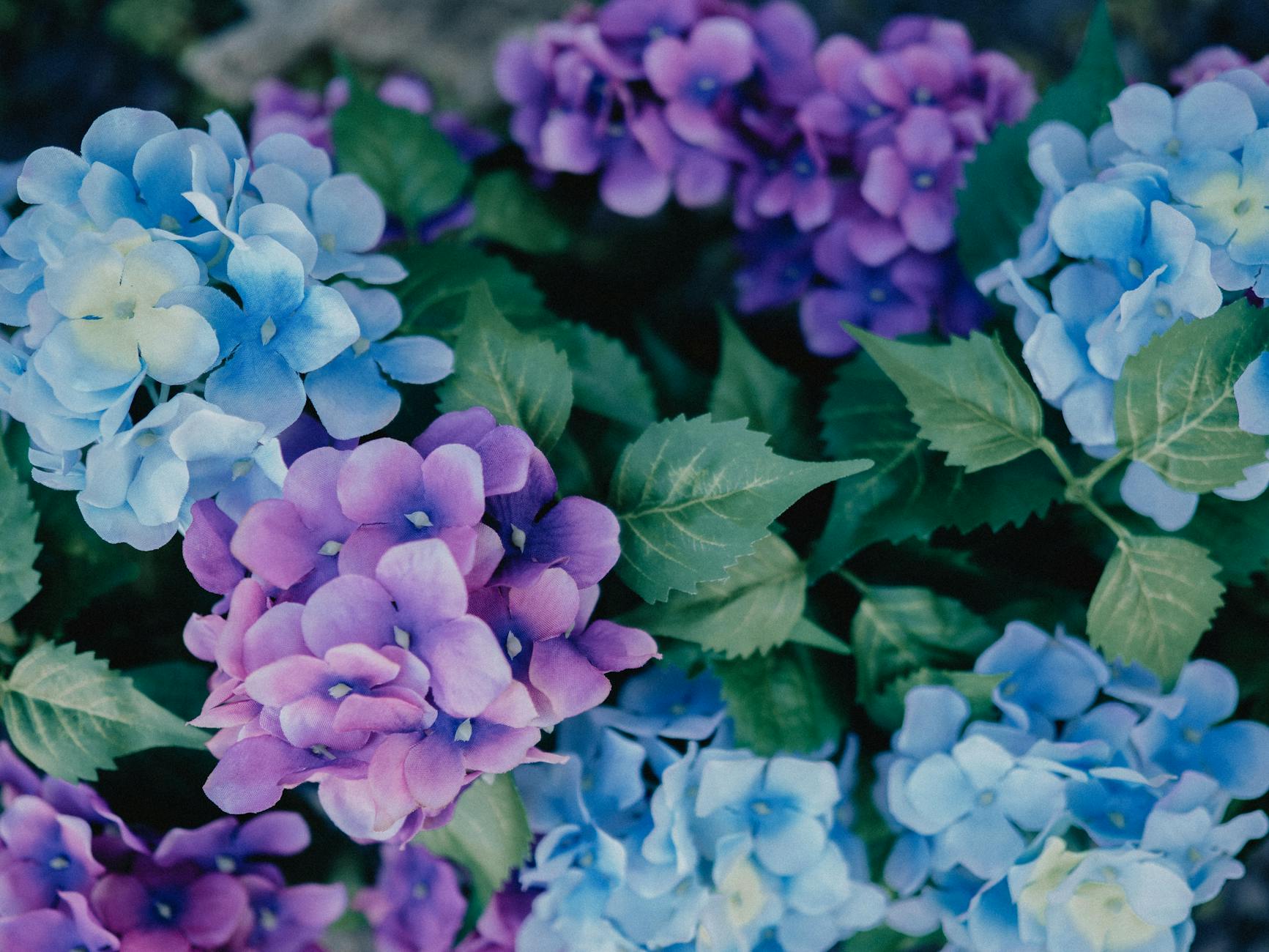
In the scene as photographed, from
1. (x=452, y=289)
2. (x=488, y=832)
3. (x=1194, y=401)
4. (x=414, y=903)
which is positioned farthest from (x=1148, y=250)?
(x=414, y=903)

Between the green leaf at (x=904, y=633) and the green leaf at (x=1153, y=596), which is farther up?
the green leaf at (x=1153, y=596)

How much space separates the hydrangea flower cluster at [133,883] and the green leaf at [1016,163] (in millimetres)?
752

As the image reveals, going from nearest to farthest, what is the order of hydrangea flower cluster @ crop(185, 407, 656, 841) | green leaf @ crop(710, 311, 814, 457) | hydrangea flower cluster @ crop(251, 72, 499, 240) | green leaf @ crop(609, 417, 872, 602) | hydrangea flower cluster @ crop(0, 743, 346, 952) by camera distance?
hydrangea flower cluster @ crop(185, 407, 656, 841) < green leaf @ crop(609, 417, 872, 602) < hydrangea flower cluster @ crop(0, 743, 346, 952) < green leaf @ crop(710, 311, 814, 457) < hydrangea flower cluster @ crop(251, 72, 499, 240)

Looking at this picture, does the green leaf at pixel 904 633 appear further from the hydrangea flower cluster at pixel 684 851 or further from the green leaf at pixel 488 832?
the green leaf at pixel 488 832

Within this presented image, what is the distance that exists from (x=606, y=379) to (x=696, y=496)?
23cm

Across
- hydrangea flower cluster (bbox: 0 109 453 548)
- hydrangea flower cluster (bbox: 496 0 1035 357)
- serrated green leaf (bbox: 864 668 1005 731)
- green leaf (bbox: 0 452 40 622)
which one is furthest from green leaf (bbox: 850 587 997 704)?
green leaf (bbox: 0 452 40 622)

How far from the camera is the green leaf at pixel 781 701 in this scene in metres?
0.80

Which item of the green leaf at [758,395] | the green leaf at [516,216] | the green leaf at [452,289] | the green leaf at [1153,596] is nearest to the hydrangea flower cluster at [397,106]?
the green leaf at [516,216]

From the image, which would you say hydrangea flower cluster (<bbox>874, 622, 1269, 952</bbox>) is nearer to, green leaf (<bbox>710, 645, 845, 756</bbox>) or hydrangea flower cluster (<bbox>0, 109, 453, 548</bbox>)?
green leaf (<bbox>710, 645, 845, 756</bbox>)

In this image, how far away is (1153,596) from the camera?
75cm

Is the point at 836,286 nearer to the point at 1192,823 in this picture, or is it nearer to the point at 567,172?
the point at 567,172

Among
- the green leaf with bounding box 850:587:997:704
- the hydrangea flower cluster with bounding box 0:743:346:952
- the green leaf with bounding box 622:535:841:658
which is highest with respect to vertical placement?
the green leaf with bounding box 622:535:841:658

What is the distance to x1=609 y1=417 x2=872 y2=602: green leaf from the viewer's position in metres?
0.65

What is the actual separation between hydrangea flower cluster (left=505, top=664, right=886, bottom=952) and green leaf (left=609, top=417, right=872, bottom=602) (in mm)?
175
